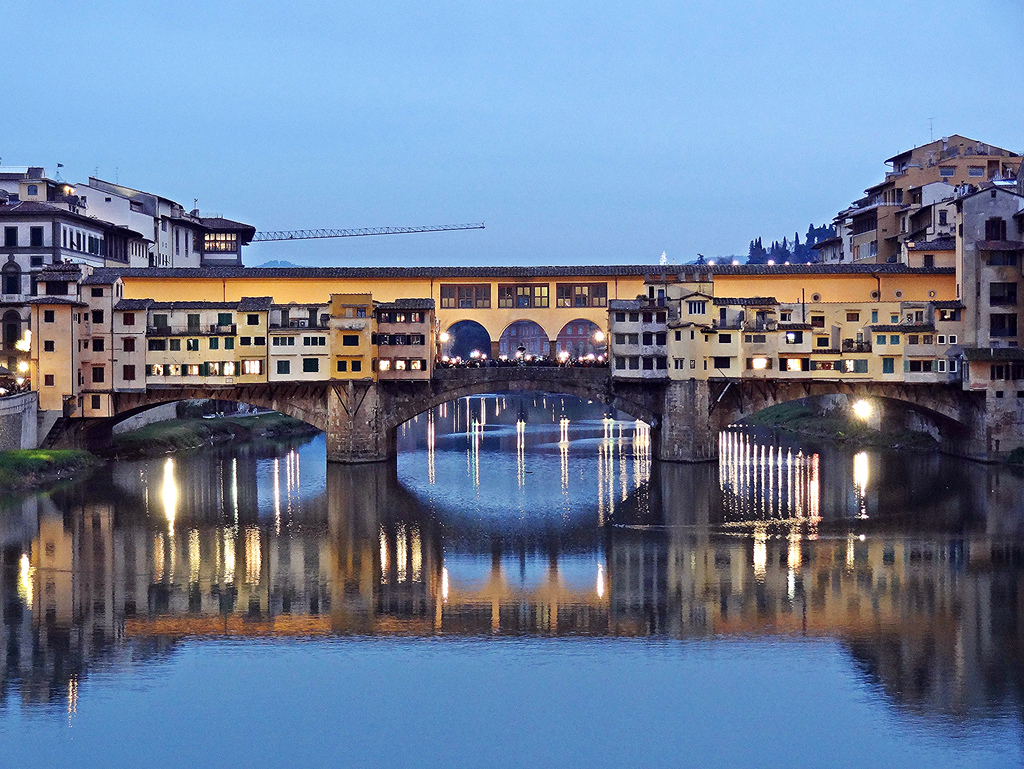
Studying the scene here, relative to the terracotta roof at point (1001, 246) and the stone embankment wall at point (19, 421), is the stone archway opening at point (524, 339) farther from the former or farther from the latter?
the stone embankment wall at point (19, 421)

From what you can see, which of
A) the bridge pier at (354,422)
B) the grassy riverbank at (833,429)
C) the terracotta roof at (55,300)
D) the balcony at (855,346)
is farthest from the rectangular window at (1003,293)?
the terracotta roof at (55,300)

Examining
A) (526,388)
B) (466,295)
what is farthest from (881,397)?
(466,295)

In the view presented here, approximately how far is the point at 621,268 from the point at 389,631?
34.8 meters

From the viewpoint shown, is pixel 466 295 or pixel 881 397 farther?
pixel 466 295

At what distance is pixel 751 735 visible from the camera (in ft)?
74.1

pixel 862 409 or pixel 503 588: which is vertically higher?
pixel 862 409

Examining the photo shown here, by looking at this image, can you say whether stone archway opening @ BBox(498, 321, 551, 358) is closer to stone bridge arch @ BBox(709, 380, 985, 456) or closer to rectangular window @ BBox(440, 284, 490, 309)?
rectangular window @ BBox(440, 284, 490, 309)

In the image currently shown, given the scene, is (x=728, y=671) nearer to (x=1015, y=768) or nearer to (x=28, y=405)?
(x=1015, y=768)

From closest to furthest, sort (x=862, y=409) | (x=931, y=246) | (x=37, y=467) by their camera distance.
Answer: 1. (x=37, y=467)
2. (x=931, y=246)
3. (x=862, y=409)

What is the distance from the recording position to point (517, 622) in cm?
2964

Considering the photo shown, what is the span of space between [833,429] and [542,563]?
3708 cm

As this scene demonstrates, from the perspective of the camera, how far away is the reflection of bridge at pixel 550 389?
182 ft

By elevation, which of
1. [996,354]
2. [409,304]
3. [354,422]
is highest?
[409,304]

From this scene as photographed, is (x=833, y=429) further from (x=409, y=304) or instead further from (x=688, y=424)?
(x=409, y=304)
